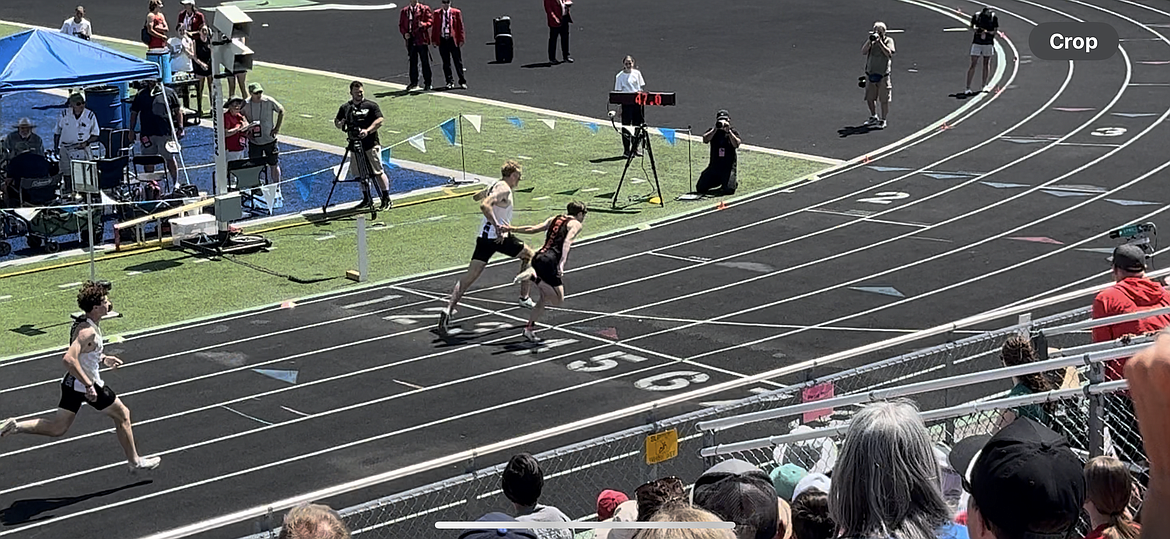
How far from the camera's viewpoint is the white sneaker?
12617mm

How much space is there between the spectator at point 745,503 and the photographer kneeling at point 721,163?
18164 mm

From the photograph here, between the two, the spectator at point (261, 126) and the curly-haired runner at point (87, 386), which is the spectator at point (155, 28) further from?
the curly-haired runner at point (87, 386)

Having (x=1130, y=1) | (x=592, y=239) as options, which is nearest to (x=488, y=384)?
(x=592, y=239)

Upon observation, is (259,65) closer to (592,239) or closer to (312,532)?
(592,239)

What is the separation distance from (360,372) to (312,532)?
404 inches

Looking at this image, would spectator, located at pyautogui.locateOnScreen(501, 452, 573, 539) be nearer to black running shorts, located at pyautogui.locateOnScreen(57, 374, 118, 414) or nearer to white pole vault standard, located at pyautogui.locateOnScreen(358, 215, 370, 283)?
black running shorts, located at pyautogui.locateOnScreen(57, 374, 118, 414)

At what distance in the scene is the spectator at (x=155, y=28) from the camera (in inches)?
1169

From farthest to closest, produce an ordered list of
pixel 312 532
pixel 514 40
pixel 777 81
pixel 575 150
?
pixel 514 40
pixel 777 81
pixel 575 150
pixel 312 532

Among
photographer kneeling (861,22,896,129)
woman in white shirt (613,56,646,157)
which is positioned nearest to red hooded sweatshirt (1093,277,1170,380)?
woman in white shirt (613,56,646,157)

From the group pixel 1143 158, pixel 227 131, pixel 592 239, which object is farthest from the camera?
pixel 1143 158

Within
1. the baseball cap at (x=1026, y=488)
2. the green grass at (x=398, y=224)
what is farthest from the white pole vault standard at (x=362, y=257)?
the baseball cap at (x=1026, y=488)

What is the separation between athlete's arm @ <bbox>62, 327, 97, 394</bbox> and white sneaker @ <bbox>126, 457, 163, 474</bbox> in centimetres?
81

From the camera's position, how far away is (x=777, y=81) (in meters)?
32.5

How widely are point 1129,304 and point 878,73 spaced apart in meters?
17.9
